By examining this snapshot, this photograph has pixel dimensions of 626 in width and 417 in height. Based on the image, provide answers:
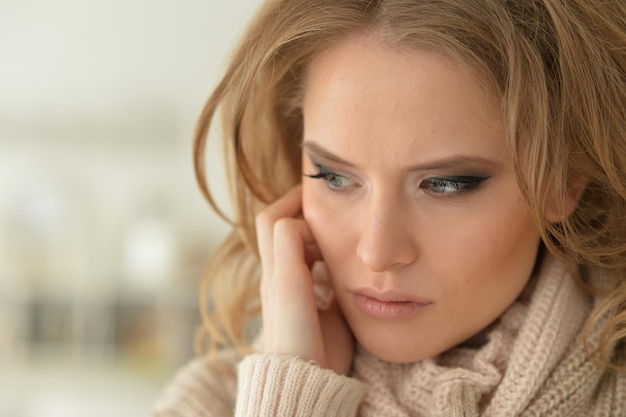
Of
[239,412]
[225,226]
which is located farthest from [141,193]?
[239,412]

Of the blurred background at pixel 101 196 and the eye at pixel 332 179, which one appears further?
the blurred background at pixel 101 196

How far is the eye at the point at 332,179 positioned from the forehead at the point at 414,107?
0.07 meters

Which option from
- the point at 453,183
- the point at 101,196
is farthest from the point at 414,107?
the point at 101,196

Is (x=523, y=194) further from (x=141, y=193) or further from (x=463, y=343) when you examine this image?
(x=141, y=193)

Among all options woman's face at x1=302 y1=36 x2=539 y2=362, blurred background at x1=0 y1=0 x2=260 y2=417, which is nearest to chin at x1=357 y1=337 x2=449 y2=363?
woman's face at x1=302 y1=36 x2=539 y2=362

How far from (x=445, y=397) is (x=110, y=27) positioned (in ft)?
7.25

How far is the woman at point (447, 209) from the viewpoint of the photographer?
0.95m

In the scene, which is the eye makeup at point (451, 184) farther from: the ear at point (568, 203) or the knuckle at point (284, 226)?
the knuckle at point (284, 226)

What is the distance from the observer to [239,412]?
104cm

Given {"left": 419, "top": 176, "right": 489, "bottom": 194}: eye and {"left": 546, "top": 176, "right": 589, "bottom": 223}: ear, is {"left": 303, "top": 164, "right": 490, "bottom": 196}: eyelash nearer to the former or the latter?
{"left": 419, "top": 176, "right": 489, "bottom": 194}: eye

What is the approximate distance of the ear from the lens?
101cm

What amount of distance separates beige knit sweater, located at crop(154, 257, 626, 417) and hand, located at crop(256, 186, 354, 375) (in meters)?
0.05

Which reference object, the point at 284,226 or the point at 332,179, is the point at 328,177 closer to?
the point at 332,179

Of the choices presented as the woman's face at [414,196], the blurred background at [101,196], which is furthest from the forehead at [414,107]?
the blurred background at [101,196]
